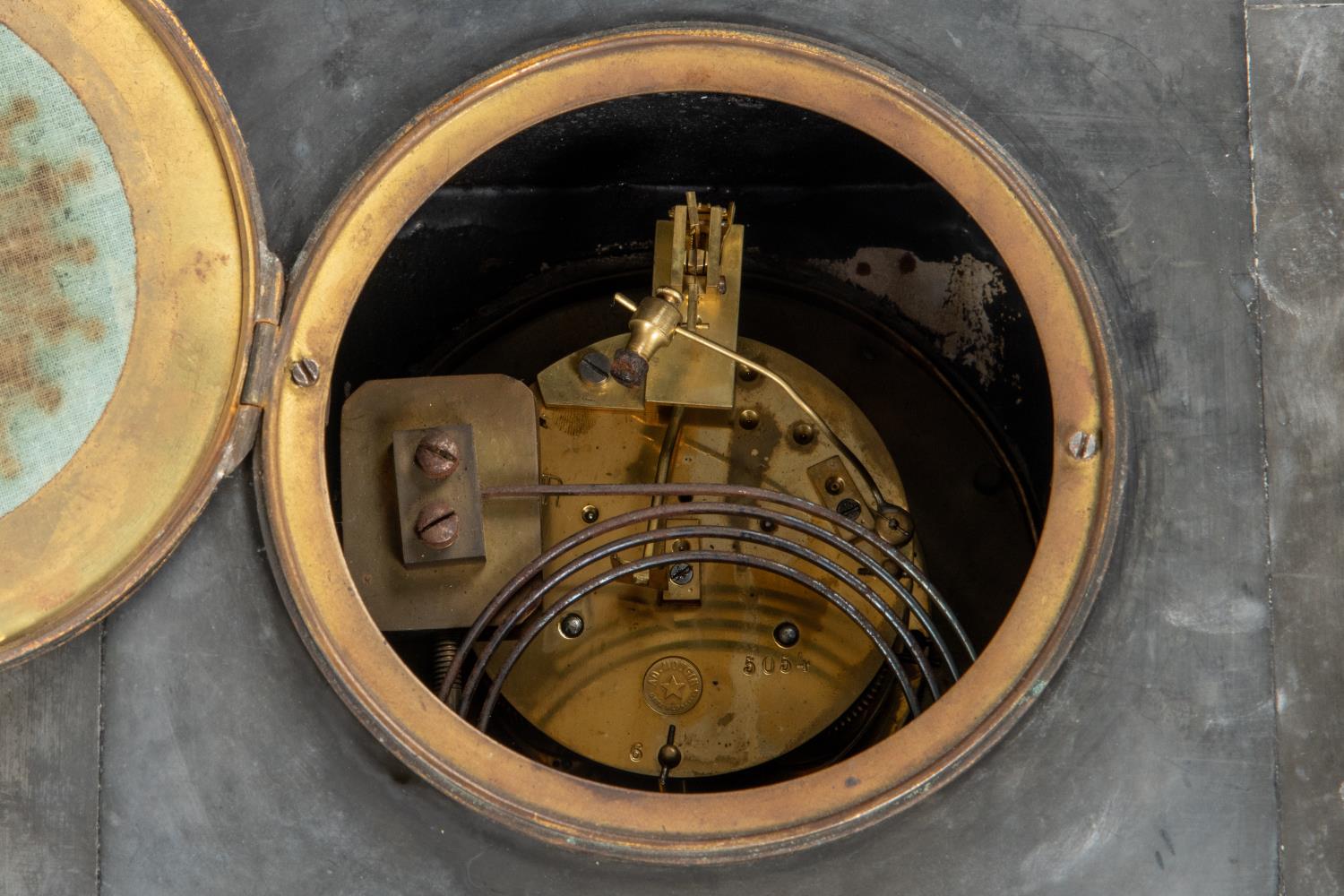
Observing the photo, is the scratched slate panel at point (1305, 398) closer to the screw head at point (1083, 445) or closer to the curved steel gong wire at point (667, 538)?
the screw head at point (1083, 445)

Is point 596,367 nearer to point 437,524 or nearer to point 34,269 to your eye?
point 437,524

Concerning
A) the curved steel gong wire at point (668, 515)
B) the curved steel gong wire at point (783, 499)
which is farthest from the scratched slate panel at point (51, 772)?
the curved steel gong wire at point (783, 499)

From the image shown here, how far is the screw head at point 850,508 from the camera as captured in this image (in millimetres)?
1757

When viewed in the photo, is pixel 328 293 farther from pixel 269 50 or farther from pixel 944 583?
pixel 944 583

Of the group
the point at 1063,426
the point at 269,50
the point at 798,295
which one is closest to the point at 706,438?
the point at 798,295

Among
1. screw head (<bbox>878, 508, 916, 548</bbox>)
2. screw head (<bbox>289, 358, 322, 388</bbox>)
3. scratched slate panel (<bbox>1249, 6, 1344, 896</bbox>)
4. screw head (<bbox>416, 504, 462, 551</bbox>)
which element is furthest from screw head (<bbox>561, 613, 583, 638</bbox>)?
scratched slate panel (<bbox>1249, 6, 1344, 896</bbox>)

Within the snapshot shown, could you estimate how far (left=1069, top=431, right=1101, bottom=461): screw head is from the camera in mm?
1320

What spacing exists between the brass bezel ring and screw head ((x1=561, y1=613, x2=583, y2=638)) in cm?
44

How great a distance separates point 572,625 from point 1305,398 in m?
0.91

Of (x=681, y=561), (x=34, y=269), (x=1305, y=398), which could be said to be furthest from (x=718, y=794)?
(x=34, y=269)

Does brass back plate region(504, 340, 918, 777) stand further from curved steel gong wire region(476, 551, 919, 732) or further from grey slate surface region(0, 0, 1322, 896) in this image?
grey slate surface region(0, 0, 1322, 896)

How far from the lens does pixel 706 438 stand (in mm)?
1836

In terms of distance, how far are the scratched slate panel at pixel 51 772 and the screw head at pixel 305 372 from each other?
0.31 metres

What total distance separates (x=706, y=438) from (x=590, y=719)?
15.9 inches
